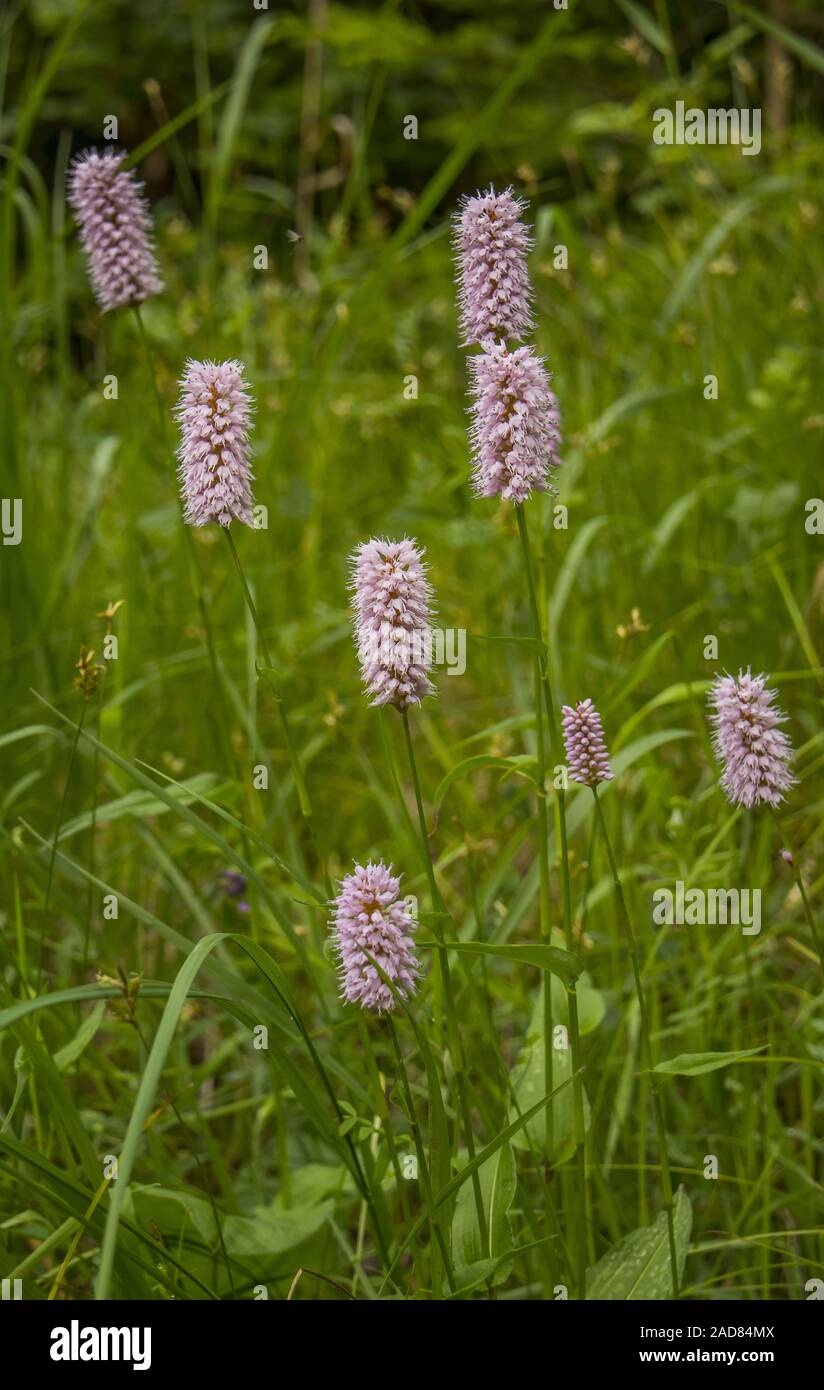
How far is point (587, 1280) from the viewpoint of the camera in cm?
146

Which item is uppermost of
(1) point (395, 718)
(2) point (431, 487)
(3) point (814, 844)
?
(2) point (431, 487)

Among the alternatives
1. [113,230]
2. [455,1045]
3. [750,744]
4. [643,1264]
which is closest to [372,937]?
[455,1045]

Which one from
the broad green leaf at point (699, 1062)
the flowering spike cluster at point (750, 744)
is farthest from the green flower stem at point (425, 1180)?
the flowering spike cluster at point (750, 744)

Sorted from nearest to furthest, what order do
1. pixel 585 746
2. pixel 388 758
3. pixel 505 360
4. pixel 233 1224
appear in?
pixel 505 360
pixel 585 746
pixel 388 758
pixel 233 1224

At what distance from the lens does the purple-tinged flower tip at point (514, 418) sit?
116 cm

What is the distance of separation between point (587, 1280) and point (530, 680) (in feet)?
4.31

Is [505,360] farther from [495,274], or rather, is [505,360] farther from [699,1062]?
[699,1062]

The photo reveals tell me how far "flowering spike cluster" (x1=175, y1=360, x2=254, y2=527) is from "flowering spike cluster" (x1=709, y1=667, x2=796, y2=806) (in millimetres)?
515

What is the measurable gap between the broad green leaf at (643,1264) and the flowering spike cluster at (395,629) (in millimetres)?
686

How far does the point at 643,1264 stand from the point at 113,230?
54.9 inches

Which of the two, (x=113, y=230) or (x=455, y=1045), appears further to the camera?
(x=113, y=230)

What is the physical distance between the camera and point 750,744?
4.31ft
